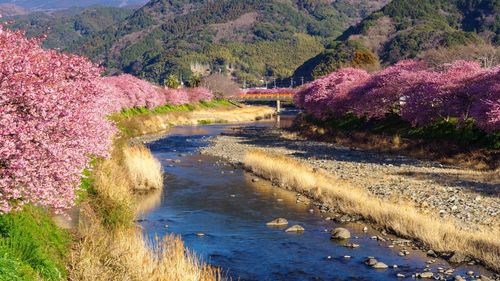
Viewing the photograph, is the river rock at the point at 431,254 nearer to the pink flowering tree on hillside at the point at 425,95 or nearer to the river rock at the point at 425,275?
the river rock at the point at 425,275

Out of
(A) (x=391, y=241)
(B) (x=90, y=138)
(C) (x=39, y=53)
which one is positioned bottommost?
(A) (x=391, y=241)

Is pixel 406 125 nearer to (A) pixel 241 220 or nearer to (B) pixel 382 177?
(B) pixel 382 177

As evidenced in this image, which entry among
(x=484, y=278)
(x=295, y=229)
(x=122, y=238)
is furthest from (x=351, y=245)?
(x=122, y=238)

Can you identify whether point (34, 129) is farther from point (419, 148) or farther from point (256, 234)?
point (419, 148)

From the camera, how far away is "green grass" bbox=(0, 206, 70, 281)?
11.5 meters

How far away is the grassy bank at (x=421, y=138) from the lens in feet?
131

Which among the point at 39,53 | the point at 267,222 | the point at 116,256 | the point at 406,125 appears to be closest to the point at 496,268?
the point at 267,222

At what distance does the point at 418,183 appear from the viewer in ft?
108

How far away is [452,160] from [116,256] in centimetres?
3283

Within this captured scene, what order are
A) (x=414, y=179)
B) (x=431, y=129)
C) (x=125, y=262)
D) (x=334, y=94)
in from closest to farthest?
(x=125, y=262) → (x=414, y=179) → (x=431, y=129) → (x=334, y=94)

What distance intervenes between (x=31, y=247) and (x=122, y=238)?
13.5 ft

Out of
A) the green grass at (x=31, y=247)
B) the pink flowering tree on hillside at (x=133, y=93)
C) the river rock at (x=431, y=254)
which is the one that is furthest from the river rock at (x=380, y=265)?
the pink flowering tree on hillside at (x=133, y=93)

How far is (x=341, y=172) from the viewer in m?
37.8

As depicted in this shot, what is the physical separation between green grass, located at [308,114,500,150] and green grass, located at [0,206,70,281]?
33.2 meters
